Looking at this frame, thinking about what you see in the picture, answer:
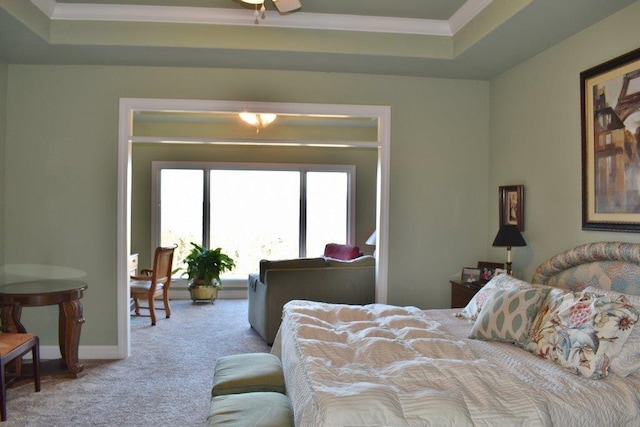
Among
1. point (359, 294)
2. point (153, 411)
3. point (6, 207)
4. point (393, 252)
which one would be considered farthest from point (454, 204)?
point (6, 207)

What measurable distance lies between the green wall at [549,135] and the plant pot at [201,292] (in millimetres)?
4313

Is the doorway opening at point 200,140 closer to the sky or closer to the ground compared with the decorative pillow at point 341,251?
closer to the sky

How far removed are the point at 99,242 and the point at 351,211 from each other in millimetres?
4427

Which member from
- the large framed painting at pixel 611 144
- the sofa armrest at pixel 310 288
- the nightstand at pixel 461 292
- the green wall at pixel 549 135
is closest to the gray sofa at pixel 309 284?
the sofa armrest at pixel 310 288

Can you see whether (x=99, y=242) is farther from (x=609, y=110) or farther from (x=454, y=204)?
(x=609, y=110)

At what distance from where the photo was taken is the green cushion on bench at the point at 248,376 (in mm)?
2420

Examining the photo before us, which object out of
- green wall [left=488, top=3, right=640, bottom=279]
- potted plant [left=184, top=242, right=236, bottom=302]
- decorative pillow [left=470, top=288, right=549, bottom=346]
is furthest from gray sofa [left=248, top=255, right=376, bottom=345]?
potted plant [left=184, top=242, right=236, bottom=302]

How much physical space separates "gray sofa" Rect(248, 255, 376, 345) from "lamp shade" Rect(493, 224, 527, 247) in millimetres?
1463

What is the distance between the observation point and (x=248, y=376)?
2502mm

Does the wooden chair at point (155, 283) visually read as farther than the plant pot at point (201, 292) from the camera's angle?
No

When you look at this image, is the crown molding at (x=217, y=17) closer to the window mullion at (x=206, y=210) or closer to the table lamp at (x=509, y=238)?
the table lamp at (x=509, y=238)

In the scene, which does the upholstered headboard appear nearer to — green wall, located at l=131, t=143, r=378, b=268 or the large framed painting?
the large framed painting

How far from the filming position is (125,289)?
436 centimetres

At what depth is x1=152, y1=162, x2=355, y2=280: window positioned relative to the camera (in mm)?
7703
